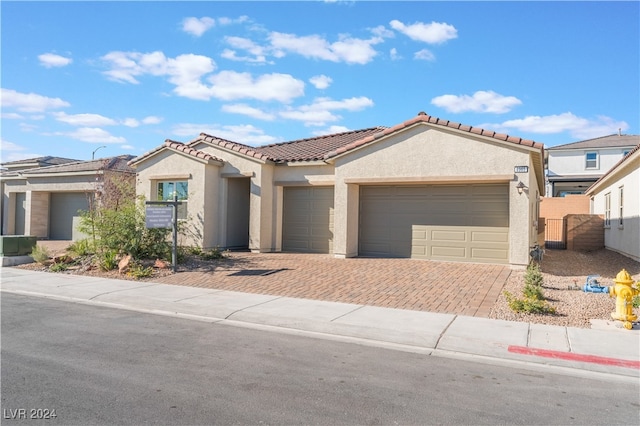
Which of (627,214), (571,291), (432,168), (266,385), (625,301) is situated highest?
(432,168)

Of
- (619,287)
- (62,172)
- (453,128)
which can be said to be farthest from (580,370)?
(62,172)

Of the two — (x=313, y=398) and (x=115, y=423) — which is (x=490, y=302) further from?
(x=115, y=423)

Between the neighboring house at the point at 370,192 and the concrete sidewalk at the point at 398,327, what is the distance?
6.59 metres

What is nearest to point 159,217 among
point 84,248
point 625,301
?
point 84,248

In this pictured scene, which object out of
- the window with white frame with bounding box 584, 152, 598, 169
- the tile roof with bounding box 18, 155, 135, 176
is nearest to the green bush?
the tile roof with bounding box 18, 155, 135, 176

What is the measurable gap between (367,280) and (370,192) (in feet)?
17.9

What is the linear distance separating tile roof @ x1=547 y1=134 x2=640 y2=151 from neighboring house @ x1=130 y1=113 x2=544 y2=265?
2440cm

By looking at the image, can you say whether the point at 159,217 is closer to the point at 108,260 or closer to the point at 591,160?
the point at 108,260

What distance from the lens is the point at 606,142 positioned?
39.2 meters

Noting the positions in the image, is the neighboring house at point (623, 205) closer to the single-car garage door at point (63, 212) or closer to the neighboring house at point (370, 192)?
the neighboring house at point (370, 192)

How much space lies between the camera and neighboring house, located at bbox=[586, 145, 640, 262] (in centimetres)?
1523

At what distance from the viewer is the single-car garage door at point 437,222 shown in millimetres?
14484

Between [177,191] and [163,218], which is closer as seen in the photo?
[163,218]

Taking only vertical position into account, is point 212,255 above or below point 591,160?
below
